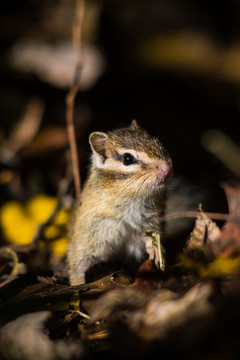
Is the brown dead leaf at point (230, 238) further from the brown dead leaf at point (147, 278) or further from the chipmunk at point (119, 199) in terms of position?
the chipmunk at point (119, 199)

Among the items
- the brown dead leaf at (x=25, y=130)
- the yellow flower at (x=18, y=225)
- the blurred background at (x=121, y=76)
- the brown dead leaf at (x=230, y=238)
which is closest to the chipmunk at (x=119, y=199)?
the brown dead leaf at (x=230, y=238)

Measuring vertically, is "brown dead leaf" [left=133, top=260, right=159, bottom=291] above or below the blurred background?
below

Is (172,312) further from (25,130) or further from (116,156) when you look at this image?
(25,130)

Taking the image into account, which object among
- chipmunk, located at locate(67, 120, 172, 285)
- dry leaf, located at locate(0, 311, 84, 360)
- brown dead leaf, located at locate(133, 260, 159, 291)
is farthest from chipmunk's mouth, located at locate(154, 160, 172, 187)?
dry leaf, located at locate(0, 311, 84, 360)

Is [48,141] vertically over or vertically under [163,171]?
under

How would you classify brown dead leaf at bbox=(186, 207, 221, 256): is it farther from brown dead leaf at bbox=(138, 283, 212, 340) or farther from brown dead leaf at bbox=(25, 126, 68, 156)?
brown dead leaf at bbox=(25, 126, 68, 156)

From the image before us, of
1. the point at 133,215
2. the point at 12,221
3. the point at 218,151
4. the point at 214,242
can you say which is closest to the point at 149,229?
the point at 133,215

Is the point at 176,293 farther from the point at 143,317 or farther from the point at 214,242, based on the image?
the point at 214,242

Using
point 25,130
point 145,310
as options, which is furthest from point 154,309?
point 25,130
